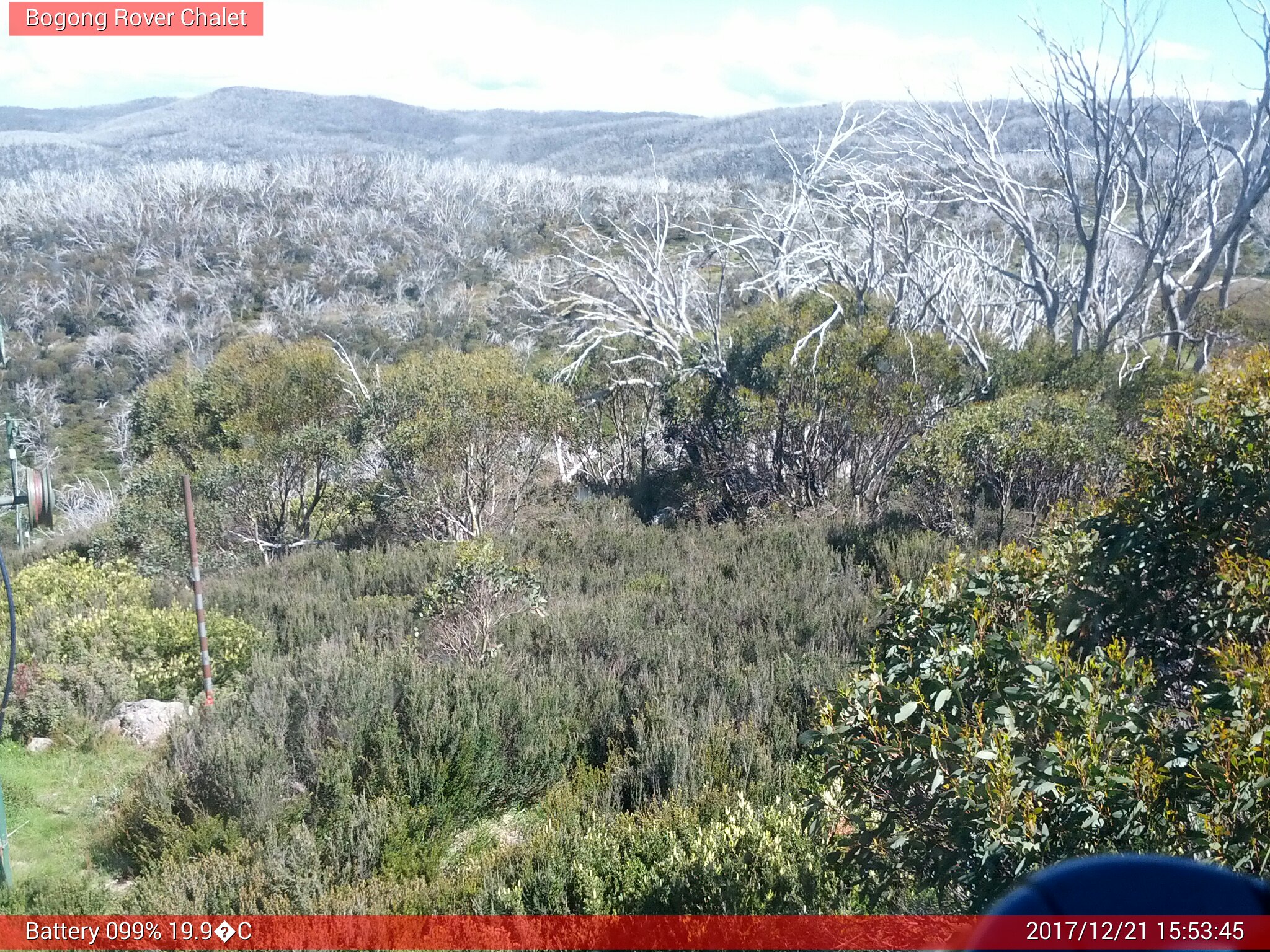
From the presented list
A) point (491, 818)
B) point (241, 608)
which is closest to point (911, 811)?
point (491, 818)

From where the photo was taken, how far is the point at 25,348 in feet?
106

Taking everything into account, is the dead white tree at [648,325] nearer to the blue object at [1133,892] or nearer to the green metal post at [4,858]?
the green metal post at [4,858]

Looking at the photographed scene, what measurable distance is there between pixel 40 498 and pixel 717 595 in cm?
542

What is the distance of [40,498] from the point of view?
13.1ft

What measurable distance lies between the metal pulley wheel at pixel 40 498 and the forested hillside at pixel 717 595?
1.48m

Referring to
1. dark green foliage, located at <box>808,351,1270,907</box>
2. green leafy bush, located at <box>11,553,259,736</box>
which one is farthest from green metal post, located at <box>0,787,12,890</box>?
dark green foliage, located at <box>808,351,1270,907</box>

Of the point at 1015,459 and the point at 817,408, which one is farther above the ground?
the point at 817,408

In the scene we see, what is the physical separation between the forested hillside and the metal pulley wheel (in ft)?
4.85

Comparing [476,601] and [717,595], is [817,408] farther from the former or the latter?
[476,601]

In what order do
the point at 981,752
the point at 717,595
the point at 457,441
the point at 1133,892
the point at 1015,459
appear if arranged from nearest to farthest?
1. the point at 1133,892
2. the point at 981,752
3. the point at 717,595
4. the point at 1015,459
5. the point at 457,441

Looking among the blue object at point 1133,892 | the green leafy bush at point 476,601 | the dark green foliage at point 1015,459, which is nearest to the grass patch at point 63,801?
the green leafy bush at point 476,601

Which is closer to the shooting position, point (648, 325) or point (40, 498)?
point (40, 498)

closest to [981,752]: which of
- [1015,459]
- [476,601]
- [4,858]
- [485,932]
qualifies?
[485,932]

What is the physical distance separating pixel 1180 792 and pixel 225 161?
7083cm
